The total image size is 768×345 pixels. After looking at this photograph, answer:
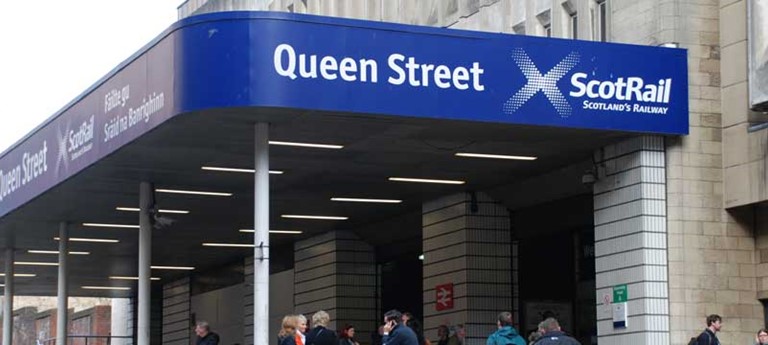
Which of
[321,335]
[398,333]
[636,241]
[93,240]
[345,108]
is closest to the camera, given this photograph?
[398,333]

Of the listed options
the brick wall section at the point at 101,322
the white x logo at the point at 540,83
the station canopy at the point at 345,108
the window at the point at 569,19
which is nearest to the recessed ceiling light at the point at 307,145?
the station canopy at the point at 345,108

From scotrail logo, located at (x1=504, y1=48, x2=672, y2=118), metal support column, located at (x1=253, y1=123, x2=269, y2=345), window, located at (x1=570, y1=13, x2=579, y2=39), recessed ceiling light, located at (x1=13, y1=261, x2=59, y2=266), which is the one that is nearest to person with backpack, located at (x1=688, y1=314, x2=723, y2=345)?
scotrail logo, located at (x1=504, y1=48, x2=672, y2=118)

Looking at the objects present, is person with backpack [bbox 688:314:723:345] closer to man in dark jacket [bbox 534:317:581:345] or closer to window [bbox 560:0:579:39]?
man in dark jacket [bbox 534:317:581:345]

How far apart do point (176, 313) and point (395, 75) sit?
2659 cm

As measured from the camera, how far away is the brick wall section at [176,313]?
44.8m

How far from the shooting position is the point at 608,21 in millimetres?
23453

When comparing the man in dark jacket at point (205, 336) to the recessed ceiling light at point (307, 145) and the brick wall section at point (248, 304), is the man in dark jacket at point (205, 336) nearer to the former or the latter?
the recessed ceiling light at point (307, 145)

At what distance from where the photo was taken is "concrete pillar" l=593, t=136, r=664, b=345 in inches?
862

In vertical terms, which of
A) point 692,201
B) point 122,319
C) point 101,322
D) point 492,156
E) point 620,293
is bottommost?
point 620,293

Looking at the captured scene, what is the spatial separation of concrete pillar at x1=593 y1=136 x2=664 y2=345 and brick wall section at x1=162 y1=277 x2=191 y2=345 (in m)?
23.5

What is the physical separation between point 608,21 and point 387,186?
5.89 m

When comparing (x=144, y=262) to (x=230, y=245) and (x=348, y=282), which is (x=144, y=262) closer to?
(x=348, y=282)

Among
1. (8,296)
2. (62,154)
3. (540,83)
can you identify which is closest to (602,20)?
(540,83)

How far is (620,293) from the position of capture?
2247 centimetres
